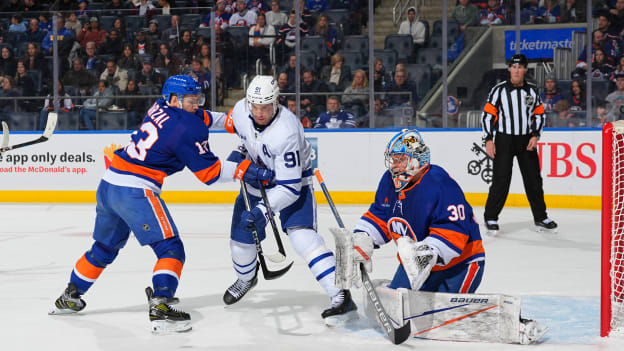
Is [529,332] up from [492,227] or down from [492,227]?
up

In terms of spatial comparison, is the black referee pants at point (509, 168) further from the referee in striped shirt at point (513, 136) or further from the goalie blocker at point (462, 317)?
the goalie blocker at point (462, 317)

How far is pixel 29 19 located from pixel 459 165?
5.09 meters

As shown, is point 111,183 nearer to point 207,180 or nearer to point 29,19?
point 207,180

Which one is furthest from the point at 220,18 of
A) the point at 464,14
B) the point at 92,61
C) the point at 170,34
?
the point at 464,14

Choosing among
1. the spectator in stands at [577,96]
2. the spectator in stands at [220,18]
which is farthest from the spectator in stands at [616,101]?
the spectator in stands at [220,18]

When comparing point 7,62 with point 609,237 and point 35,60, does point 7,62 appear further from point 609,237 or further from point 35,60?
point 609,237

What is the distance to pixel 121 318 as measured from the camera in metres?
3.98

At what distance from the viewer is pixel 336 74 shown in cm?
928

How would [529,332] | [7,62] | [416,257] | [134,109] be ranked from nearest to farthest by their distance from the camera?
[416,257] < [529,332] < [134,109] < [7,62]

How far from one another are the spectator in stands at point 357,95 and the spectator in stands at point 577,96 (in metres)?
2.03

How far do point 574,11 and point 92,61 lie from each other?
5.14m

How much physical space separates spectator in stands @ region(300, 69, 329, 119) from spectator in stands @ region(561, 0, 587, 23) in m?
2.52

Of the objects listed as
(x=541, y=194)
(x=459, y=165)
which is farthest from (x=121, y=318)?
(x=459, y=165)

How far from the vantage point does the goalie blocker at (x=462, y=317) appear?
3.36m
